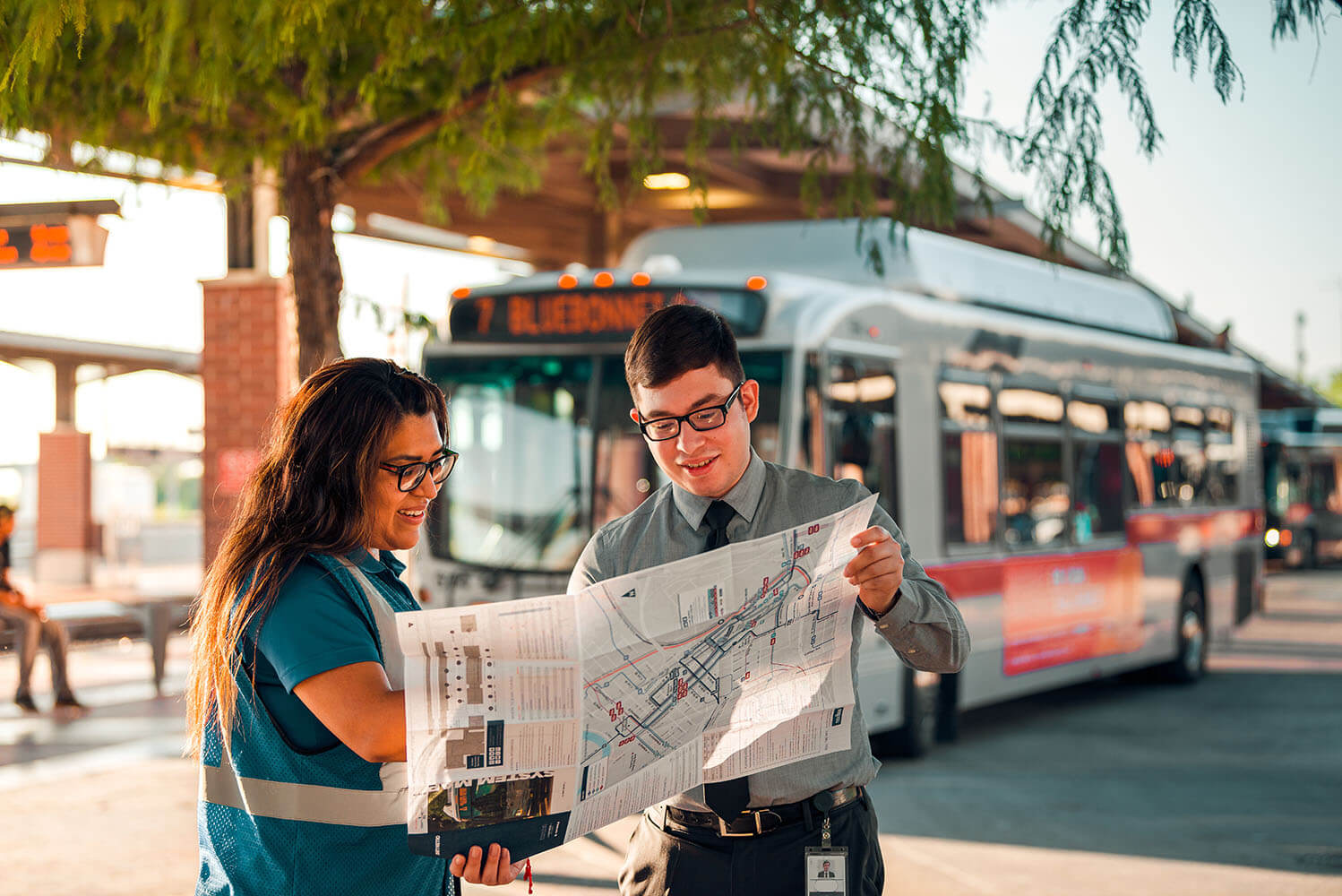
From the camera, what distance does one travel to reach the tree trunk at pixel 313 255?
746cm

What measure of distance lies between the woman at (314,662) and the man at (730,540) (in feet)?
1.85

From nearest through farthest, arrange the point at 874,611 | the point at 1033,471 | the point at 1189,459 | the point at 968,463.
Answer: the point at 874,611 → the point at 968,463 → the point at 1033,471 → the point at 1189,459

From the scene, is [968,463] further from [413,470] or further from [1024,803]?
[413,470]

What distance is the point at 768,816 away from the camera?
9.18ft

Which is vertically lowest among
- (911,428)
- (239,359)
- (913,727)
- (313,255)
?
(913,727)

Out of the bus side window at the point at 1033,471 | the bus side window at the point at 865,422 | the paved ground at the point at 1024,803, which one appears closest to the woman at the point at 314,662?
the paved ground at the point at 1024,803

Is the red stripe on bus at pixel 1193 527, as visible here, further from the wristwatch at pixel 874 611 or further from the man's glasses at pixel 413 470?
the man's glasses at pixel 413 470

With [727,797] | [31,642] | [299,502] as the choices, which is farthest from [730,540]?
[31,642]

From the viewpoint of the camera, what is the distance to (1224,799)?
337 inches

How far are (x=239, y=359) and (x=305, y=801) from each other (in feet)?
45.3

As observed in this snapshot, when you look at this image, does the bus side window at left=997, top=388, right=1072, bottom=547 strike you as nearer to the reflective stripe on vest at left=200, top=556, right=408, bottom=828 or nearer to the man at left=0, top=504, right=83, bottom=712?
the man at left=0, top=504, right=83, bottom=712

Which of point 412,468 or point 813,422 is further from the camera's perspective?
→ point 813,422

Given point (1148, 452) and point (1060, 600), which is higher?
point (1148, 452)

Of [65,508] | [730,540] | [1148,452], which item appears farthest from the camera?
[65,508]
